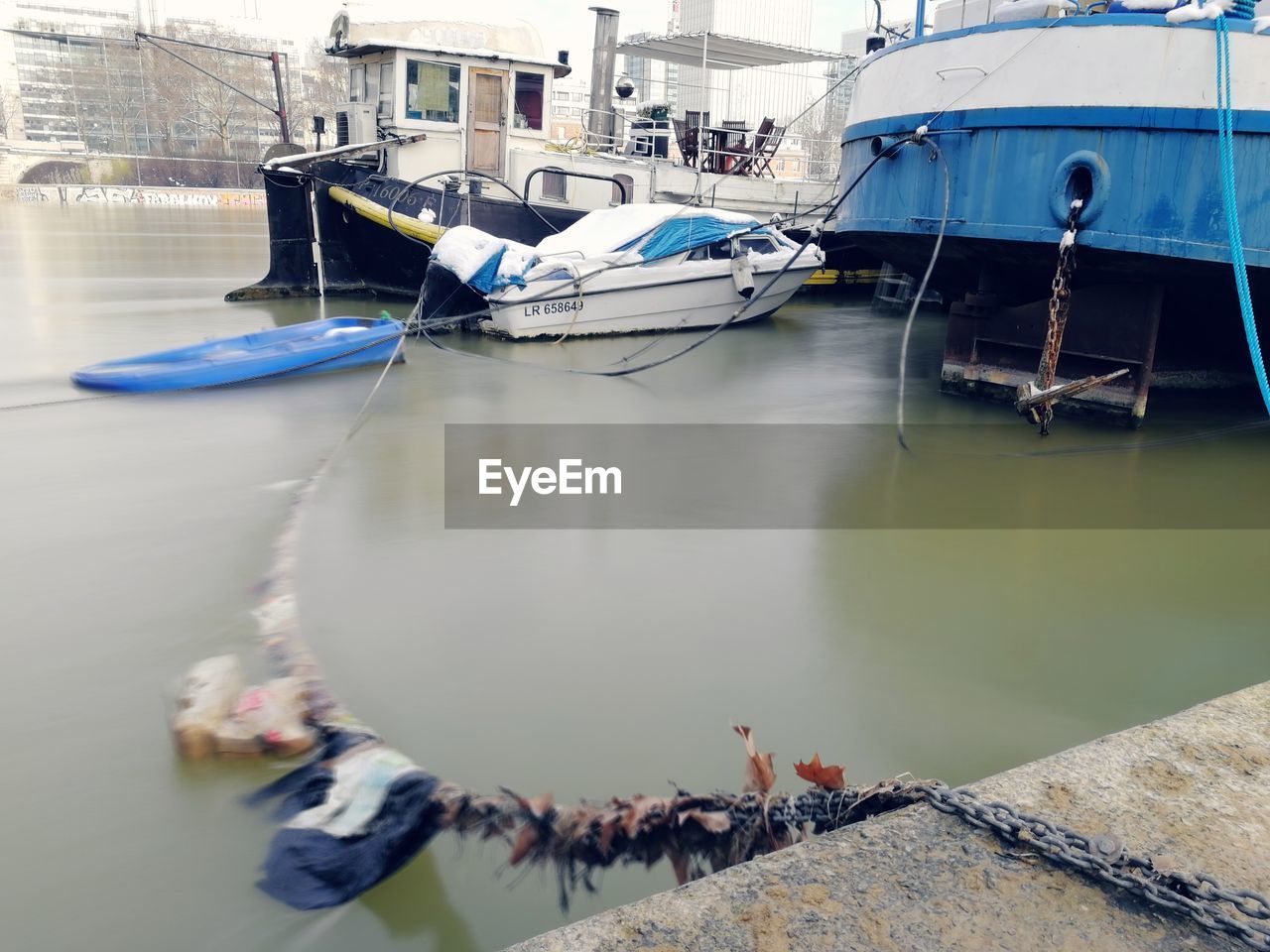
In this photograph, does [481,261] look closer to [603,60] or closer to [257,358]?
[257,358]

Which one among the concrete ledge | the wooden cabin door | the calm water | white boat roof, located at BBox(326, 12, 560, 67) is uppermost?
white boat roof, located at BBox(326, 12, 560, 67)

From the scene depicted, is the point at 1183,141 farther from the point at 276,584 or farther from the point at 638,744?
the point at 276,584

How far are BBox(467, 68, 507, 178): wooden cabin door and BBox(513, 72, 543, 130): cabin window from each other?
11.6 inches

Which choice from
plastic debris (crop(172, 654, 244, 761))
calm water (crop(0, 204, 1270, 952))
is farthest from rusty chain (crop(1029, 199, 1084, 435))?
plastic debris (crop(172, 654, 244, 761))

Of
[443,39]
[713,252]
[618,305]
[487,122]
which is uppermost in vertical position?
[443,39]

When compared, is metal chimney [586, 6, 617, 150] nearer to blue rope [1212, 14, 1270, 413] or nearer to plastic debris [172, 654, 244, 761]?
blue rope [1212, 14, 1270, 413]

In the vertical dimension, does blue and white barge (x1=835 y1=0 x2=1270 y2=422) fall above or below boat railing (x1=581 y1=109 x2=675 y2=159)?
below

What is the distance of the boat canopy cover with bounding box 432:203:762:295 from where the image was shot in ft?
35.7

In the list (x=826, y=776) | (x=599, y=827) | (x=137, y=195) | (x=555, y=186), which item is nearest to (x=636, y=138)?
(x=555, y=186)

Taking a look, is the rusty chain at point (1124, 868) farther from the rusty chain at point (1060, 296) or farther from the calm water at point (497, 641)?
the rusty chain at point (1060, 296)

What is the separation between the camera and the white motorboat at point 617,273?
35.8 feet

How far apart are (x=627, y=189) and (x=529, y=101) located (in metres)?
1.96

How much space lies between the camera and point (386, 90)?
14.2m

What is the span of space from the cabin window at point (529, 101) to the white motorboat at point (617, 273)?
3.33 metres
